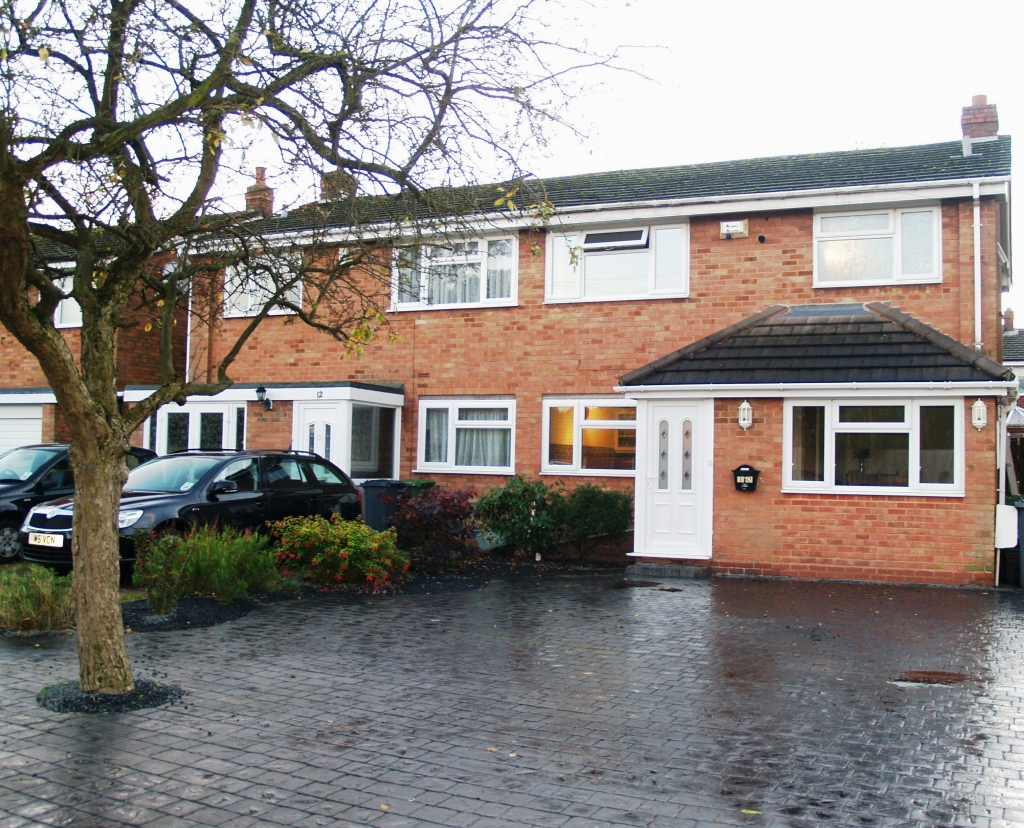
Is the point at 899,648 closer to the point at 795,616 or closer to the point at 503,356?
the point at 795,616

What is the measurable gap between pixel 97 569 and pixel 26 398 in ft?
53.0

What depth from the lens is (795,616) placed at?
10.2 m

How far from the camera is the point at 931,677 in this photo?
7.41m

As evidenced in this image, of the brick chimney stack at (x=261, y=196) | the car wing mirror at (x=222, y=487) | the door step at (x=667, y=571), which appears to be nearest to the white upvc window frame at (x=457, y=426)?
the door step at (x=667, y=571)

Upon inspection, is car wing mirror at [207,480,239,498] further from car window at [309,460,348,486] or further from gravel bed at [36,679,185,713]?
gravel bed at [36,679,185,713]

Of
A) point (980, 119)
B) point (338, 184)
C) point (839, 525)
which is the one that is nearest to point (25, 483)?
point (338, 184)

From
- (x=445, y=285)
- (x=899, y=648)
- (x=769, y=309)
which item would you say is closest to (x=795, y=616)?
(x=899, y=648)

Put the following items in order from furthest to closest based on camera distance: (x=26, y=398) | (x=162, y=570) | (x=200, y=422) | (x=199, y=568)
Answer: (x=26, y=398)
(x=200, y=422)
(x=199, y=568)
(x=162, y=570)

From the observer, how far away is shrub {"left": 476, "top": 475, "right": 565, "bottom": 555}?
588 inches

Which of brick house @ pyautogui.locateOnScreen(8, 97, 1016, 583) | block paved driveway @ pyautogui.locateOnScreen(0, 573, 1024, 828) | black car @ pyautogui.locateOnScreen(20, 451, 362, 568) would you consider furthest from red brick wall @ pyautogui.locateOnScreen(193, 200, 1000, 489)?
block paved driveway @ pyautogui.locateOnScreen(0, 573, 1024, 828)

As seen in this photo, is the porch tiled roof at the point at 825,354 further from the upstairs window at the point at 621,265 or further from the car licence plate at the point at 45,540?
the car licence plate at the point at 45,540

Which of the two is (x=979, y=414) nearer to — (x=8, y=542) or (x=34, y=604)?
(x=34, y=604)

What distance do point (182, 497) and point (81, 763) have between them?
22.9 feet

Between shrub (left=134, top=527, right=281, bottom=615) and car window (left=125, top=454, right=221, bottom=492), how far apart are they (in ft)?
5.61
